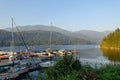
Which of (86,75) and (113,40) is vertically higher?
(113,40)

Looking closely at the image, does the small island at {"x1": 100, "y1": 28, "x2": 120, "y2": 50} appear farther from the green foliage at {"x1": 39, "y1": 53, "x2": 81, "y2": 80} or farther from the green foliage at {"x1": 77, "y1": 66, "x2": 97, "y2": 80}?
the green foliage at {"x1": 77, "y1": 66, "x2": 97, "y2": 80}

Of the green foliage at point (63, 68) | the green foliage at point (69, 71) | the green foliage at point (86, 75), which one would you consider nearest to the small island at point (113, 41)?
the green foliage at point (69, 71)

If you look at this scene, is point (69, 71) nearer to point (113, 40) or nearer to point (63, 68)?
point (63, 68)

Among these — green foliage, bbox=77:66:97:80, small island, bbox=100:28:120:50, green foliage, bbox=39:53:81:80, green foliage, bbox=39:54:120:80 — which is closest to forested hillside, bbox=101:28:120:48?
small island, bbox=100:28:120:50

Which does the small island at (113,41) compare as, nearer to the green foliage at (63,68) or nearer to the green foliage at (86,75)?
the green foliage at (63,68)

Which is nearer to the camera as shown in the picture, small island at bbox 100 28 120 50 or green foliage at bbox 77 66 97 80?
green foliage at bbox 77 66 97 80

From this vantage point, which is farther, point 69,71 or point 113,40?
point 113,40

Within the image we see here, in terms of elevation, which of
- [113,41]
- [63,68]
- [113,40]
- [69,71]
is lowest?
[69,71]

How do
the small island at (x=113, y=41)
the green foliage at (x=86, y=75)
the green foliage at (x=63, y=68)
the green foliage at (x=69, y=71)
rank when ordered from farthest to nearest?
the small island at (x=113, y=41), the green foliage at (x=63, y=68), the green foliage at (x=69, y=71), the green foliage at (x=86, y=75)

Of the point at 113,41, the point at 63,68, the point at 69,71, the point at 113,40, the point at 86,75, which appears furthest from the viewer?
the point at 113,41

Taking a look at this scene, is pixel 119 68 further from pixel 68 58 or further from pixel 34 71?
pixel 34 71

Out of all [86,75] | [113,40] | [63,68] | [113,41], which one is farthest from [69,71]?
[113,41]

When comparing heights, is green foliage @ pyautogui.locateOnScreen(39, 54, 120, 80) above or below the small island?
below

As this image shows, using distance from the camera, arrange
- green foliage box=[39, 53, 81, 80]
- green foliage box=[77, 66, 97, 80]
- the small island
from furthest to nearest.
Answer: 1. the small island
2. green foliage box=[39, 53, 81, 80]
3. green foliage box=[77, 66, 97, 80]
